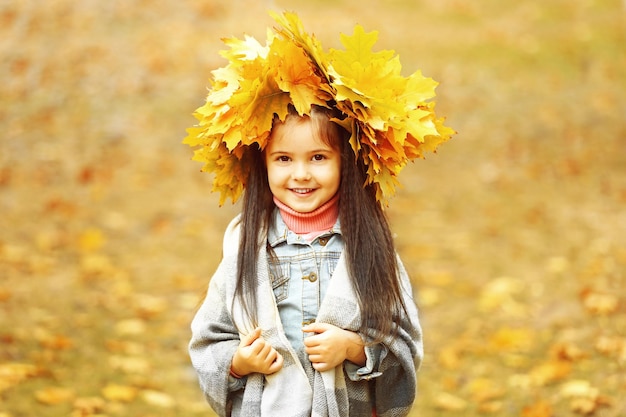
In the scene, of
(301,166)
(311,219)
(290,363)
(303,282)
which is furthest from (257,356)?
(301,166)

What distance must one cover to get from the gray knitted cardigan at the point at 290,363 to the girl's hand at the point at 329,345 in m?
Answer: 0.03

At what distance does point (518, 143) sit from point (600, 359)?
416 centimetres

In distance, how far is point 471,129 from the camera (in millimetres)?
8797

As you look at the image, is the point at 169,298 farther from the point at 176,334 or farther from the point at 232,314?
the point at 232,314

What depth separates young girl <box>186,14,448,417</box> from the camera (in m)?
2.40

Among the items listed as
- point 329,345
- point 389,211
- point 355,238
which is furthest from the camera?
point 389,211

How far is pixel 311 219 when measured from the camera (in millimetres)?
2523

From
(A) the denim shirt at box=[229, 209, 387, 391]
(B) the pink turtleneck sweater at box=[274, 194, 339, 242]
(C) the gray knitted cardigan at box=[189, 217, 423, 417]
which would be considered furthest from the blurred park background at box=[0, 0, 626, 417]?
(B) the pink turtleneck sweater at box=[274, 194, 339, 242]

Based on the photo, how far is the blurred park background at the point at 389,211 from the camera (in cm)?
450

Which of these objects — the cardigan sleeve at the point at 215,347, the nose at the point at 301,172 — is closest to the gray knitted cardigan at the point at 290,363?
the cardigan sleeve at the point at 215,347

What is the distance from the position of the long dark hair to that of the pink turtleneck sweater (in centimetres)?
4

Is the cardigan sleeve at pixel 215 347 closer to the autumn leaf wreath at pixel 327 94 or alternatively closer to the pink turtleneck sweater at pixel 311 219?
the pink turtleneck sweater at pixel 311 219

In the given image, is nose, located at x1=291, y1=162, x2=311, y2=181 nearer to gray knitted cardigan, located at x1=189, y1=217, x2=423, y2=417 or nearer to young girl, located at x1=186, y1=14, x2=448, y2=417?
young girl, located at x1=186, y1=14, x2=448, y2=417

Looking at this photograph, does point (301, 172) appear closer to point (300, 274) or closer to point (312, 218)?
point (312, 218)
